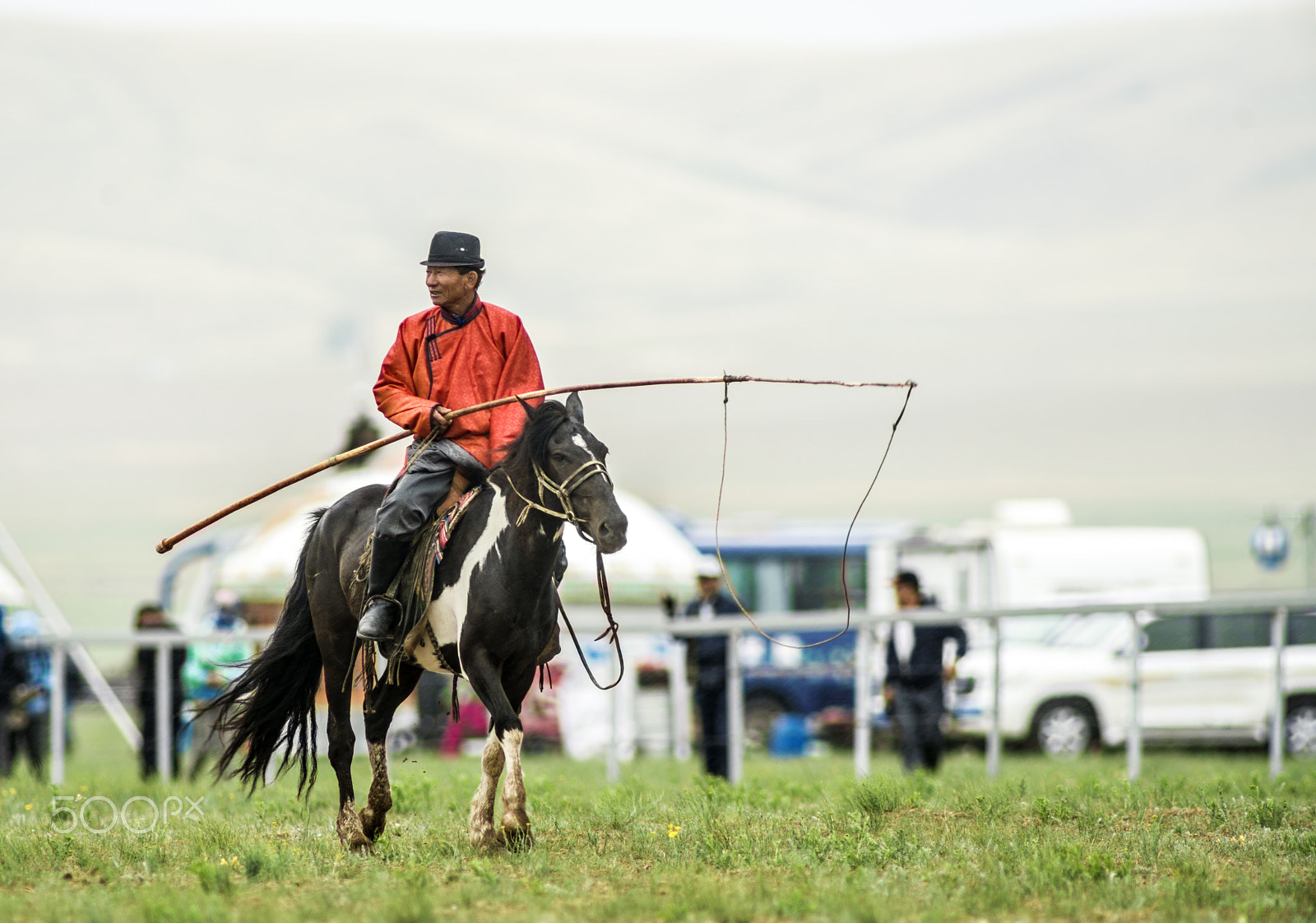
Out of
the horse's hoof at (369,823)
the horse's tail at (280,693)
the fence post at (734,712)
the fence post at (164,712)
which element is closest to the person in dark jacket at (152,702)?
the fence post at (164,712)

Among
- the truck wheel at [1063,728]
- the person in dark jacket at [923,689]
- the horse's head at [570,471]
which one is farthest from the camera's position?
the truck wheel at [1063,728]

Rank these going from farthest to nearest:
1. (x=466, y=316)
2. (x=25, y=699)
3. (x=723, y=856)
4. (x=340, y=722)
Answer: (x=25, y=699) → (x=340, y=722) → (x=466, y=316) → (x=723, y=856)

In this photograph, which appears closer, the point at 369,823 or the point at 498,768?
the point at 498,768

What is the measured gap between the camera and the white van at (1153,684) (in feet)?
47.0

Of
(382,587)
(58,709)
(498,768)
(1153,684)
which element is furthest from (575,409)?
(1153,684)

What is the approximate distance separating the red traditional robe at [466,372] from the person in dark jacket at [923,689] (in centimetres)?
685

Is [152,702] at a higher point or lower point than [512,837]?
lower

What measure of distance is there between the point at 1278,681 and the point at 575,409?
770cm

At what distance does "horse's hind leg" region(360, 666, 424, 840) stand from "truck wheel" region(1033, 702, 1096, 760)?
1339 cm

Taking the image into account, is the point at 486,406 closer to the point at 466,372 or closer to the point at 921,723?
the point at 466,372

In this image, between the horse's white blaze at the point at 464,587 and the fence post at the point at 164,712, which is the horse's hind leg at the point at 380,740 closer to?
the horse's white blaze at the point at 464,587

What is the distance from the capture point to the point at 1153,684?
1628 centimetres

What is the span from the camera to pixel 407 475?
313 inches

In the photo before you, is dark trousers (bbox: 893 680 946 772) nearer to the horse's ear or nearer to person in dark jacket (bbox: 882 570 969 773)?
person in dark jacket (bbox: 882 570 969 773)
